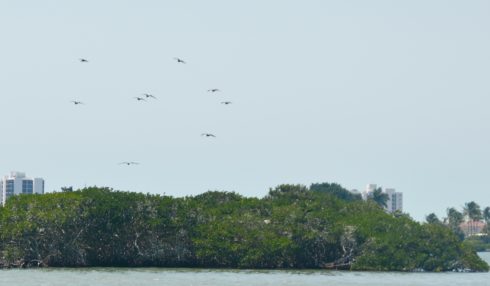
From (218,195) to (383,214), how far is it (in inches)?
480

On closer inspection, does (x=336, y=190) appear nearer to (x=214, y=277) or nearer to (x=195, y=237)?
(x=195, y=237)

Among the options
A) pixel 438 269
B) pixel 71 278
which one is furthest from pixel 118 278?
pixel 438 269

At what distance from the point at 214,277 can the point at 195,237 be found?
10560mm

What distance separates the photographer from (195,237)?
89.0 m

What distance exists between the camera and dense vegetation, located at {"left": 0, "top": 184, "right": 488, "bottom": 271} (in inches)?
3418

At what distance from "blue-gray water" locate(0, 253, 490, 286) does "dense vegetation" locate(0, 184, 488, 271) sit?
2.58 meters

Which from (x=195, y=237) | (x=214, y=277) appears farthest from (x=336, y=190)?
(x=214, y=277)

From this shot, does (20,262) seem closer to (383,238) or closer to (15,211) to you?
A: (15,211)

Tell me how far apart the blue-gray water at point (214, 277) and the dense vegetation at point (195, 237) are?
2582 millimetres

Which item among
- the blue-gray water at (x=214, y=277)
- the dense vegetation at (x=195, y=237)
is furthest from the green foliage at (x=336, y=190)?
the blue-gray water at (x=214, y=277)

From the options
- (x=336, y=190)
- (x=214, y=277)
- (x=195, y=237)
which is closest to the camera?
(x=214, y=277)

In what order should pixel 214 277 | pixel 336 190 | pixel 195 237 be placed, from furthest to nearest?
pixel 336 190 → pixel 195 237 → pixel 214 277

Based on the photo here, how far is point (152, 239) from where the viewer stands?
88875 mm

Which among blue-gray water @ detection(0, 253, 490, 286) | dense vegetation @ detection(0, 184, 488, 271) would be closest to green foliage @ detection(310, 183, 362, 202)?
dense vegetation @ detection(0, 184, 488, 271)
